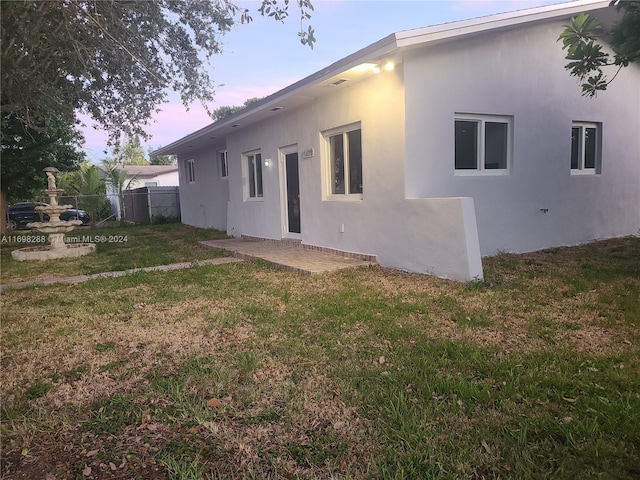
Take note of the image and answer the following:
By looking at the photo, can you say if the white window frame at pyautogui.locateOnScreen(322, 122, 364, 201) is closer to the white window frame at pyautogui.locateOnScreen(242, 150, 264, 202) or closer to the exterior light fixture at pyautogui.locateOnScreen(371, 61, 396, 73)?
the exterior light fixture at pyautogui.locateOnScreen(371, 61, 396, 73)

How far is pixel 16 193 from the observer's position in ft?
56.7

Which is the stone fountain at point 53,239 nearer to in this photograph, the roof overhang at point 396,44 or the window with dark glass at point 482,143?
the roof overhang at point 396,44

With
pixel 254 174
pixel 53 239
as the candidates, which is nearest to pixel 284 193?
pixel 254 174

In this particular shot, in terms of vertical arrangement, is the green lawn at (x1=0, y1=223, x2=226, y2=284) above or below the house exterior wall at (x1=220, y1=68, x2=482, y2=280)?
below

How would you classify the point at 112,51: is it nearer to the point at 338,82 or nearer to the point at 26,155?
the point at 338,82

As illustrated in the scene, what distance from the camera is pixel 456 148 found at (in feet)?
24.2

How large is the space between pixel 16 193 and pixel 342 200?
15.2 metres

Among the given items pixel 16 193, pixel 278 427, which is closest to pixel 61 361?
pixel 278 427

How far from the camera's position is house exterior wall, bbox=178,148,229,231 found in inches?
591

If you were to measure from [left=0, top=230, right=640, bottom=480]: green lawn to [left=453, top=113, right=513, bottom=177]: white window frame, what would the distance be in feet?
7.90

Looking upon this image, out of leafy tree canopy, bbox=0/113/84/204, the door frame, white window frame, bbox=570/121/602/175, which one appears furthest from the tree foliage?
leafy tree canopy, bbox=0/113/84/204

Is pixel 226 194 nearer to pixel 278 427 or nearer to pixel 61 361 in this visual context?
pixel 61 361

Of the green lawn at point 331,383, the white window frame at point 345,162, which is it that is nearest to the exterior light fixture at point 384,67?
the white window frame at point 345,162

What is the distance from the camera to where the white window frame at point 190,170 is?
17.3 metres
